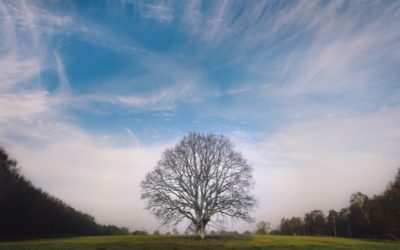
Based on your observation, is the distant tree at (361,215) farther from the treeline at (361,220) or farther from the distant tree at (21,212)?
the distant tree at (21,212)

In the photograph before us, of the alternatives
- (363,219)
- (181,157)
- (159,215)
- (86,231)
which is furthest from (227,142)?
(363,219)

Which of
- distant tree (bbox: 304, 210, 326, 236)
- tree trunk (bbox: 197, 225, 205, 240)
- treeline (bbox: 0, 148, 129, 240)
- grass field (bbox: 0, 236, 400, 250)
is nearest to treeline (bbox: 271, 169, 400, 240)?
distant tree (bbox: 304, 210, 326, 236)

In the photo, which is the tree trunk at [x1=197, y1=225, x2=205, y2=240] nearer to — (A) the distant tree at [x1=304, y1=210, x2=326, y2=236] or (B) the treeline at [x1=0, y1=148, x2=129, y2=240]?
(B) the treeline at [x1=0, y1=148, x2=129, y2=240]

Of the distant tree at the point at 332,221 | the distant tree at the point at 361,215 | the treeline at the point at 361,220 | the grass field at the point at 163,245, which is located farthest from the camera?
the distant tree at the point at 332,221

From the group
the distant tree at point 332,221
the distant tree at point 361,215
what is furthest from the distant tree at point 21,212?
the distant tree at point 332,221

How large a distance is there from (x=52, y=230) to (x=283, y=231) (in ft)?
399

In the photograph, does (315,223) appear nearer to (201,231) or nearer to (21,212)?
(201,231)

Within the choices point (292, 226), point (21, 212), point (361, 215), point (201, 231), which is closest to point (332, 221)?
point (361, 215)

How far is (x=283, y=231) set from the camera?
155 meters

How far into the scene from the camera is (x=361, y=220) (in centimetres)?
9331

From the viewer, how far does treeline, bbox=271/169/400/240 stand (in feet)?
195

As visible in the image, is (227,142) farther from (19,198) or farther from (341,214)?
(341,214)

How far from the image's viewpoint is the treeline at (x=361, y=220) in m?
59.6

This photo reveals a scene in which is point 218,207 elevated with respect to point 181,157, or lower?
lower
